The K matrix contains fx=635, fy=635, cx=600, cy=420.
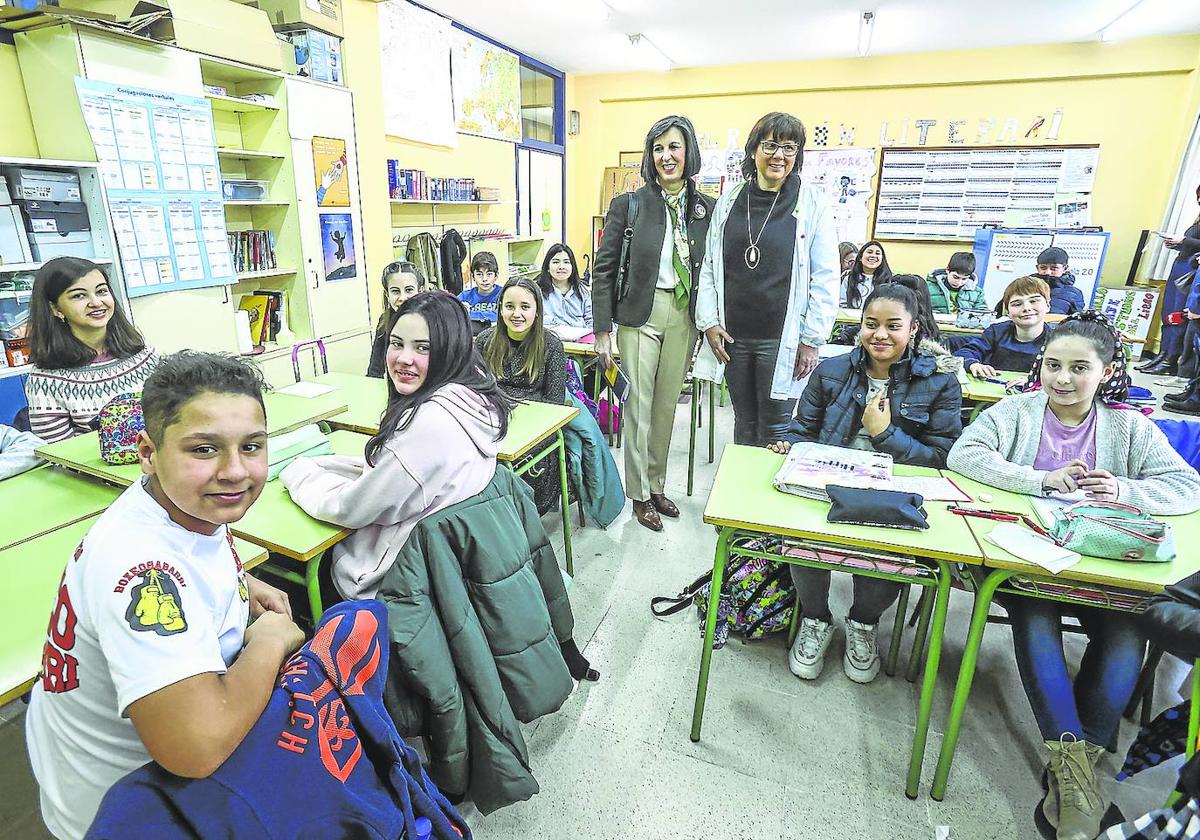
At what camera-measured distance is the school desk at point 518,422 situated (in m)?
2.04

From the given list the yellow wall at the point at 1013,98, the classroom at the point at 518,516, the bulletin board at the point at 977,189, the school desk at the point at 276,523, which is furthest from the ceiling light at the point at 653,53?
the school desk at the point at 276,523

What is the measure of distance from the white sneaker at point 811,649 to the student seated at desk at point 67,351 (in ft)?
7.75

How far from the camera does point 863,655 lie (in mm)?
1948

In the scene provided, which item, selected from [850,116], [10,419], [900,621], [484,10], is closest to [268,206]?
[10,419]

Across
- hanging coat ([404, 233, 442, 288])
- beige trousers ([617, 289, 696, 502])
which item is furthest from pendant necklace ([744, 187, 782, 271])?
hanging coat ([404, 233, 442, 288])

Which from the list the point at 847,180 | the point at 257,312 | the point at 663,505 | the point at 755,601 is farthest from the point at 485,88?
the point at 755,601

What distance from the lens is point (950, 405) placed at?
1.97 meters

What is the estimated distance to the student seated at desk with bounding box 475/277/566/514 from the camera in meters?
2.64

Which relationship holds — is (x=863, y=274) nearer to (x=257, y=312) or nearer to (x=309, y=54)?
(x=309, y=54)

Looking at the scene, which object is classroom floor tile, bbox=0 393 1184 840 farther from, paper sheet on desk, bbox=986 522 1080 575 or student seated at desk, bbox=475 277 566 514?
student seated at desk, bbox=475 277 566 514

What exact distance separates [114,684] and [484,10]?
218 inches

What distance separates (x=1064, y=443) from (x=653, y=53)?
591 cm

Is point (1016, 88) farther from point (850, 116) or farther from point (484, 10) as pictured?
point (484, 10)

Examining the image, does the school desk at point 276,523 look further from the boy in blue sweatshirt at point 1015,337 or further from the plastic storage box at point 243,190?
the boy in blue sweatshirt at point 1015,337
